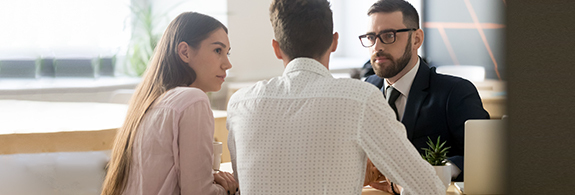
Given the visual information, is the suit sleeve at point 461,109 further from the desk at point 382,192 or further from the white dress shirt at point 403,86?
the desk at point 382,192

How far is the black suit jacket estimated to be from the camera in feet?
6.08

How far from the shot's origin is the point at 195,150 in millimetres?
Result: 1322

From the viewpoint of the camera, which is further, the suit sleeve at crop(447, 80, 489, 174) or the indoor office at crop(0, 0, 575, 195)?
the suit sleeve at crop(447, 80, 489, 174)

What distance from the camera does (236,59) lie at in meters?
4.19

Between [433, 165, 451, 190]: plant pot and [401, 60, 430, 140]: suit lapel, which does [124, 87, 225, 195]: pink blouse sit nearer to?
[433, 165, 451, 190]: plant pot

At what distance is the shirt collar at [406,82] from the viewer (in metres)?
2.00

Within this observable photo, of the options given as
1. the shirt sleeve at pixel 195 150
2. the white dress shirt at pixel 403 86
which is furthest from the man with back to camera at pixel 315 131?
the white dress shirt at pixel 403 86

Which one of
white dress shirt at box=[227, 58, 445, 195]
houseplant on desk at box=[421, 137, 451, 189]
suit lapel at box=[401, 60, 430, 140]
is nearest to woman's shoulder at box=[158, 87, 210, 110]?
white dress shirt at box=[227, 58, 445, 195]

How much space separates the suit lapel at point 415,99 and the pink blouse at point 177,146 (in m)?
0.87

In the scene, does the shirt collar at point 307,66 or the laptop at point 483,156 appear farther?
the laptop at point 483,156

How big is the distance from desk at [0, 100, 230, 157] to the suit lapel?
1.39 meters

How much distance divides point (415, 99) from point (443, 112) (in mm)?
118

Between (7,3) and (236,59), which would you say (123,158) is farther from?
(236,59)

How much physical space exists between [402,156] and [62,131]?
76.1 inches
